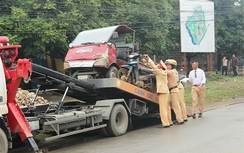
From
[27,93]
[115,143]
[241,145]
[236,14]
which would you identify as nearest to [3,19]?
[27,93]

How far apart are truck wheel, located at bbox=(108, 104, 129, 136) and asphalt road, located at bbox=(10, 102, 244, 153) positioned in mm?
187

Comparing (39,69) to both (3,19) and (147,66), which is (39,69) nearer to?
(147,66)

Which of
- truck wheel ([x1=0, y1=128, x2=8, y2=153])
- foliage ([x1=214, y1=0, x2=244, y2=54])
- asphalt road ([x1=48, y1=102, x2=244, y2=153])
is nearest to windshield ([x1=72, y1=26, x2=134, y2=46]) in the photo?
asphalt road ([x1=48, y1=102, x2=244, y2=153])

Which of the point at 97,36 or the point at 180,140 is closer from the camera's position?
the point at 180,140

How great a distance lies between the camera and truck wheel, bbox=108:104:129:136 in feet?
31.1

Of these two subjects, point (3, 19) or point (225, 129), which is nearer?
point (225, 129)

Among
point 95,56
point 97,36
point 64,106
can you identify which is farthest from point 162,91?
point 64,106

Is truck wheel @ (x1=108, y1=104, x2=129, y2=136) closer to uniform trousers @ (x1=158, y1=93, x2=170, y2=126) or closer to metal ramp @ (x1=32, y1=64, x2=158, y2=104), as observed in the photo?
metal ramp @ (x1=32, y1=64, x2=158, y2=104)

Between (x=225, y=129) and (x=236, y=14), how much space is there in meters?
25.0

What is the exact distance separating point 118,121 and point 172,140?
1.99m

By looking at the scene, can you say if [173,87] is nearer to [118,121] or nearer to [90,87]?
[118,121]

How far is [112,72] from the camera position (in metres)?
10.2

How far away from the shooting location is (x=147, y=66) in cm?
1184

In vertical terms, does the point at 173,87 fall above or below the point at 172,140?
above
